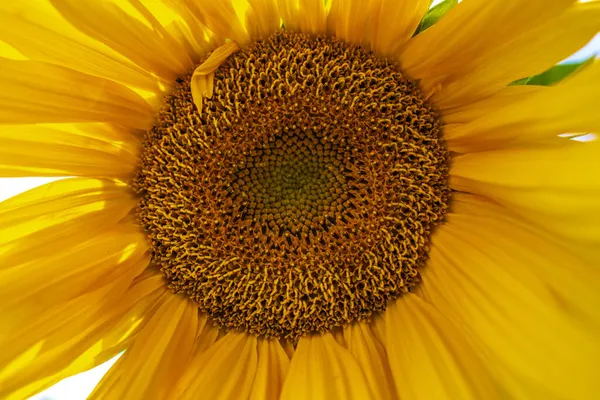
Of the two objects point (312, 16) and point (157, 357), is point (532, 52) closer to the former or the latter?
point (312, 16)

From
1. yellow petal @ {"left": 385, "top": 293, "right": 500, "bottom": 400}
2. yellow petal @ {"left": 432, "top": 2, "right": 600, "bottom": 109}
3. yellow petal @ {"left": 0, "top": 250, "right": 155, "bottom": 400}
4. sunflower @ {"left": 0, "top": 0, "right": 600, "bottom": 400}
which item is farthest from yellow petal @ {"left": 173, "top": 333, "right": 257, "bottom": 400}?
yellow petal @ {"left": 432, "top": 2, "right": 600, "bottom": 109}

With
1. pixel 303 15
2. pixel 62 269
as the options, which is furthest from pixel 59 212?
pixel 303 15

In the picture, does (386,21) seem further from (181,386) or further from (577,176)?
(181,386)

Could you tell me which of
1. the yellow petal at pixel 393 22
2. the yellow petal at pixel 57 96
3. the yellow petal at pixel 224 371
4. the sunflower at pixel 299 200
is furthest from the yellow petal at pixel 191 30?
the yellow petal at pixel 224 371

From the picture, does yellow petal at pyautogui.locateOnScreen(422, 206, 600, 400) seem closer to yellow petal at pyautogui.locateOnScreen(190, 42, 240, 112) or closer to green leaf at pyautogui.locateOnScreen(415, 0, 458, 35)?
green leaf at pyautogui.locateOnScreen(415, 0, 458, 35)

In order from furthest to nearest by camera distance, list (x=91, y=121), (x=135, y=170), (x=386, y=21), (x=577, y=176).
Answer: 1. (x=135, y=170)
2. (x=91, y=121)
3. (x=386, y=21)
4. (x=577, y=176)

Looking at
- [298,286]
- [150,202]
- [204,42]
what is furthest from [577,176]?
[150,202]
